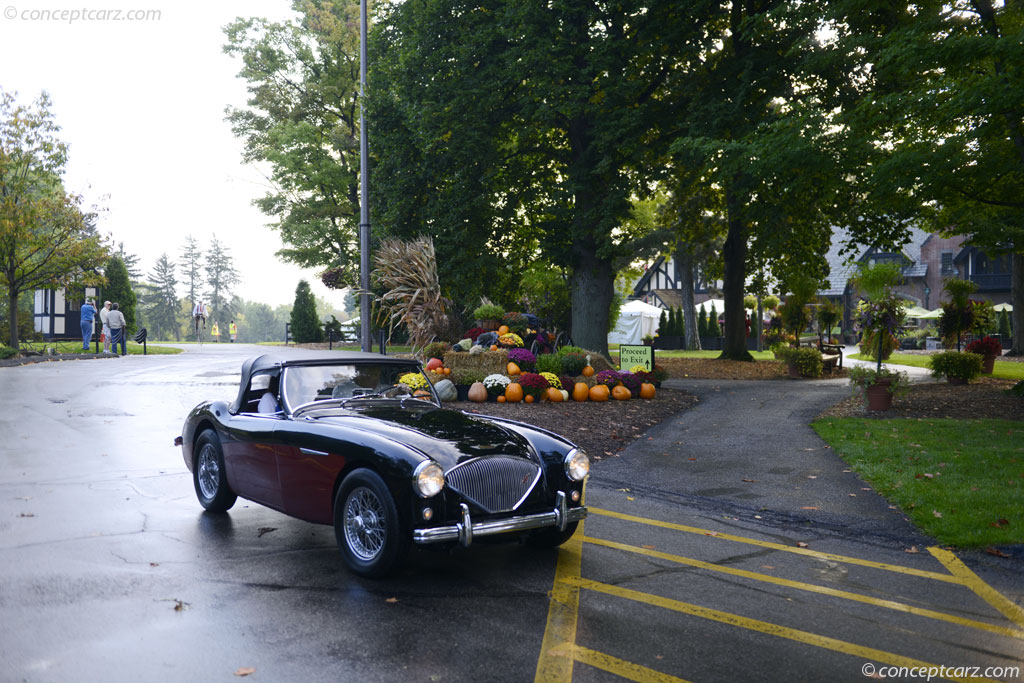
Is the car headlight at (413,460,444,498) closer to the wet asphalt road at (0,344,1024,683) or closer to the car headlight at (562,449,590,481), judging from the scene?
the wet asphalt road at (0,344,1024,683)

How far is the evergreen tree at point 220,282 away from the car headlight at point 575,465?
122609mm

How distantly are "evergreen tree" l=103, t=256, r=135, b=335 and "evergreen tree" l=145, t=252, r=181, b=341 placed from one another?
69.0 metres

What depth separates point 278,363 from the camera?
672 cm

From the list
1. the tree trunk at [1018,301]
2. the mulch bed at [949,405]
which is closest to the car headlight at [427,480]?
the mulch bed at [949,405]

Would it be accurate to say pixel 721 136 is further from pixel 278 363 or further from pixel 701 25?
pixel 278 363

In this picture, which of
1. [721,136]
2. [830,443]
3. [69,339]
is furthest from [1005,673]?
[69,339]

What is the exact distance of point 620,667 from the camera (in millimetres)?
3832

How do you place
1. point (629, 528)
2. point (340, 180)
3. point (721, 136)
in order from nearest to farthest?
1. point (629, 528)
2. point (721, 136)
3. point (340, 180)

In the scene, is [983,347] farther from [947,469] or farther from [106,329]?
[106,329]

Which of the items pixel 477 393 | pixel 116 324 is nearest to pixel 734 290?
pixel 477 393

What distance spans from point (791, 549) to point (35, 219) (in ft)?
103

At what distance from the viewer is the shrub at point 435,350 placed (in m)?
16.5

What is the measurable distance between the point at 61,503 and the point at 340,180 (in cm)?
3105

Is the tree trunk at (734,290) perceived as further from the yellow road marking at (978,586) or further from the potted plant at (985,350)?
the yellow road marking at (978,586)
